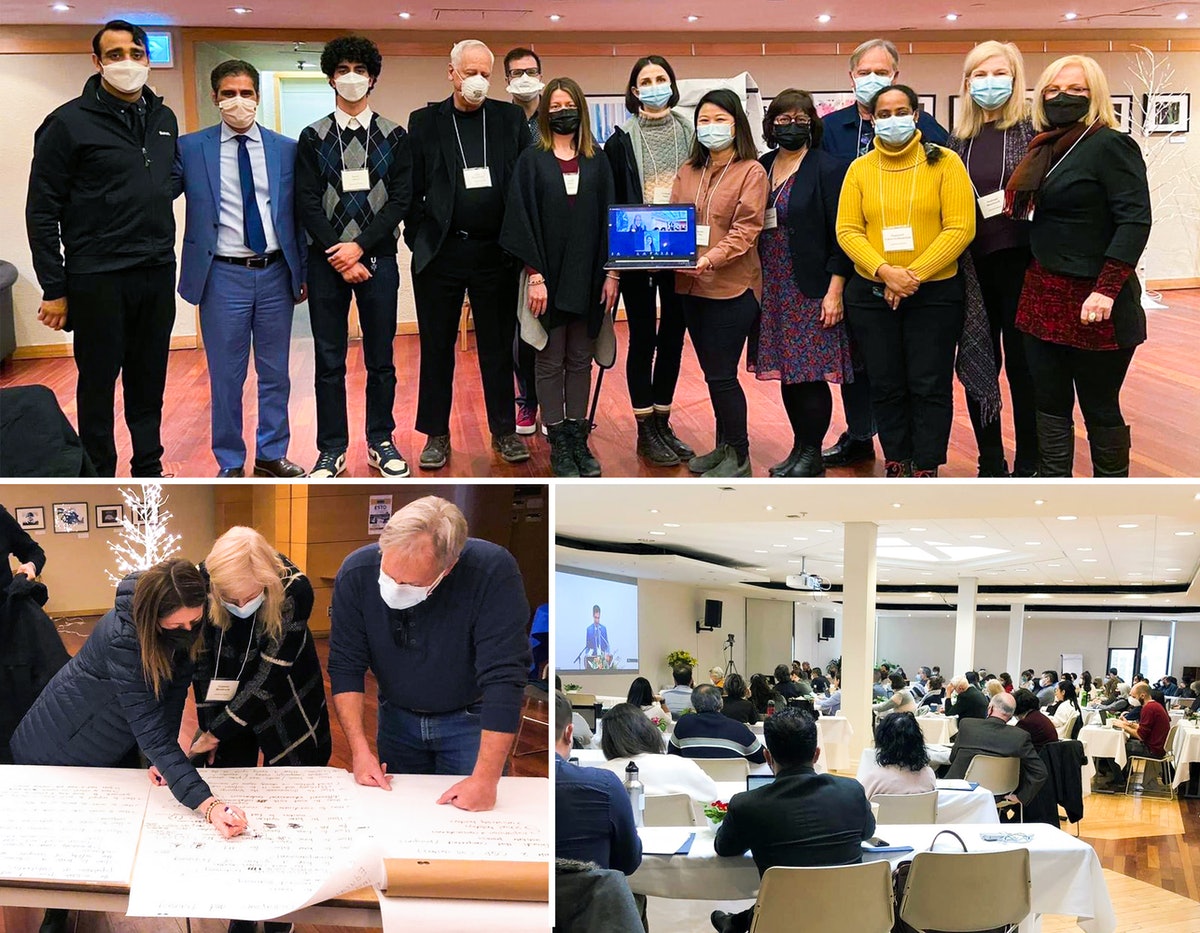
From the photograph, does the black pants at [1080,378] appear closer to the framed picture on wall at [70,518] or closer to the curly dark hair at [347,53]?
the curly dark hair at [347,53]

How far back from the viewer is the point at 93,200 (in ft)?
12.0

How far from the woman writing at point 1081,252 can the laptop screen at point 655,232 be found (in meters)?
1.02

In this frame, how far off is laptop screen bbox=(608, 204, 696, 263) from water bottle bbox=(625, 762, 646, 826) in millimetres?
1775

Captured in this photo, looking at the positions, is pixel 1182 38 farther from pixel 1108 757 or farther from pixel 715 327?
pixel 715 327

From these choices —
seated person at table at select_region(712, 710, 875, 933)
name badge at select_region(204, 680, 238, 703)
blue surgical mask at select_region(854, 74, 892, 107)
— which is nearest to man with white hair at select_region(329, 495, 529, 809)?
name badge at select_region(204, 680, 238, 703)

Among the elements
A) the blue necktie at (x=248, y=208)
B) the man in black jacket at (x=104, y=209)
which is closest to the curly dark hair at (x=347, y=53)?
the blue necktie at (x=248, y=208)

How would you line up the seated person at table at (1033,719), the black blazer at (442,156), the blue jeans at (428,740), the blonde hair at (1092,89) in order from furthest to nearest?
1. the seated person at table at (1033,719)
2. the black blazer at (442,156)
3. the blonde hair at (1092,89)
4. the blue jeans at (428,740)

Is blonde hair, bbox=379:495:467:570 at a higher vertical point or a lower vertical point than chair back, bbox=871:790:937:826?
higher

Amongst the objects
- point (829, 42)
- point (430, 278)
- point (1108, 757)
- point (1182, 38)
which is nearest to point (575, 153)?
point (430, 278)

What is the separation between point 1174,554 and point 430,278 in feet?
9.26

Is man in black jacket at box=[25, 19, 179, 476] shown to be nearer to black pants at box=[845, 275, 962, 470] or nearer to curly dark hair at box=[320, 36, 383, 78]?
curly dark hair at box=[320, 36, 383, 78]

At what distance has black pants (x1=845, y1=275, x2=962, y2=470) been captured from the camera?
12.0 feet

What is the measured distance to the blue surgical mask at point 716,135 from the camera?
3.76 metres

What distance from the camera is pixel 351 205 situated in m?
3.79
